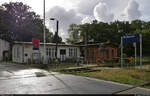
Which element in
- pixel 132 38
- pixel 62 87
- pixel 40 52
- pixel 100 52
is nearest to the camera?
pixel 62 87

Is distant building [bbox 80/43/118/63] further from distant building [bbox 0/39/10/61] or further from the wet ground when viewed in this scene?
distant building [bbox 0/39/10/61]

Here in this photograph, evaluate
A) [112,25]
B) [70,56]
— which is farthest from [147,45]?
[70,56]

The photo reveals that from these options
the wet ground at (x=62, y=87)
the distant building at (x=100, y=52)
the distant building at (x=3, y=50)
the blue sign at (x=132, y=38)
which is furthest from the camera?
the distant building at (x=3, y=50)

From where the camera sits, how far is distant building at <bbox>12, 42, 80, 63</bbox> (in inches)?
736

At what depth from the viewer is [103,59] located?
21297mm

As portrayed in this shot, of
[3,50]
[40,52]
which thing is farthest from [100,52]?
[3,50]

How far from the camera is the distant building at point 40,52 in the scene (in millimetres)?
18688

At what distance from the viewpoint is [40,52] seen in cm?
1980

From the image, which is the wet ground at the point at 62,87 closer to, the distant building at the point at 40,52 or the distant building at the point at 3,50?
the distant building at the point at 40,52

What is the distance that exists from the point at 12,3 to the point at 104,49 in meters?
29.8

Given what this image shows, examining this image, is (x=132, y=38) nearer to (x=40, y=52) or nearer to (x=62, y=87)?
(x=62, y=87)

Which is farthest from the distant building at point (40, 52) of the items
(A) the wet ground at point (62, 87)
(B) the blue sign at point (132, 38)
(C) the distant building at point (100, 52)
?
(A) the wet ground at point (62, 87)

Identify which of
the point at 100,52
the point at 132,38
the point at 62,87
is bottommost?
the point at 62,87

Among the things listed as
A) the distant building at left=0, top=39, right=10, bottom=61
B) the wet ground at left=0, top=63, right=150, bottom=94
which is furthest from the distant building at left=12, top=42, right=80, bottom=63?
the wet ground at left=0, top=63, right=150, bottom=94
